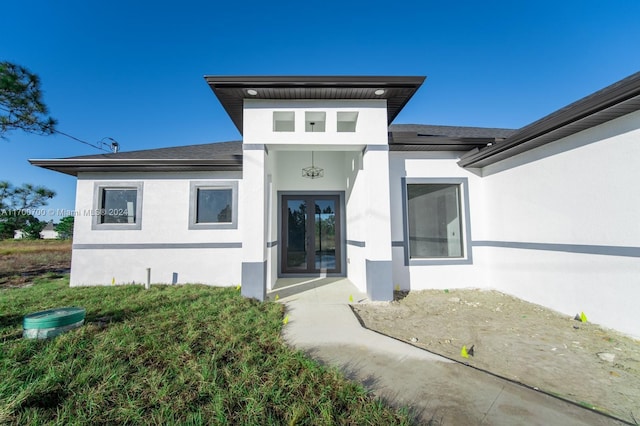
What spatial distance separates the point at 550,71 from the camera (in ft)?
31.6

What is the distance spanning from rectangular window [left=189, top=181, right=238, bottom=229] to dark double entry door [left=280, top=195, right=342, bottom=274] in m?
1.49

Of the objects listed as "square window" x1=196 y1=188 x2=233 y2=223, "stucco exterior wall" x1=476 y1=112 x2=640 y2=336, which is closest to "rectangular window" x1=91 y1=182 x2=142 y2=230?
"square window" x1=196 y1=188 x2=233 y2=223

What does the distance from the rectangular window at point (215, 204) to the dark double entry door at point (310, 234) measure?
149 cm

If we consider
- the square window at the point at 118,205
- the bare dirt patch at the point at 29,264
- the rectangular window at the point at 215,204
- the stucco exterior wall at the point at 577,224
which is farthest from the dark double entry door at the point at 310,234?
the bare dirt patch at the point at 29,264

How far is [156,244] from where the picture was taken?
5992mm

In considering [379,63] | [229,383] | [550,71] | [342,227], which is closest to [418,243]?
[342,227]

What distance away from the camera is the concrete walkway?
179 centimetres

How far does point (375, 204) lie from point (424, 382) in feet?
10.2

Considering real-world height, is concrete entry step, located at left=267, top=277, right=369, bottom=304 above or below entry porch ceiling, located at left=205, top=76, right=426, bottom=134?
→ below

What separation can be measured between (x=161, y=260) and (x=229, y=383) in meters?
4.94

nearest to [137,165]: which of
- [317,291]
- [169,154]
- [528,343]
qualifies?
[169,154]

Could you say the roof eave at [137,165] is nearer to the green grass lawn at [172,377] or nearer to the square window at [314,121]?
the square window at [314,121]

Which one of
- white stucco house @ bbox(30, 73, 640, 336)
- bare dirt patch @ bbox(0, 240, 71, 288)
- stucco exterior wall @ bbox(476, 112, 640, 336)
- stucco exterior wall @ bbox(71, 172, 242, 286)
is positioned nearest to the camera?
stucco exterior wall @ bbox(476, 112, 640, 336)

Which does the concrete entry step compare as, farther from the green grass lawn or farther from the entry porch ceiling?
the entry porch ceiling
